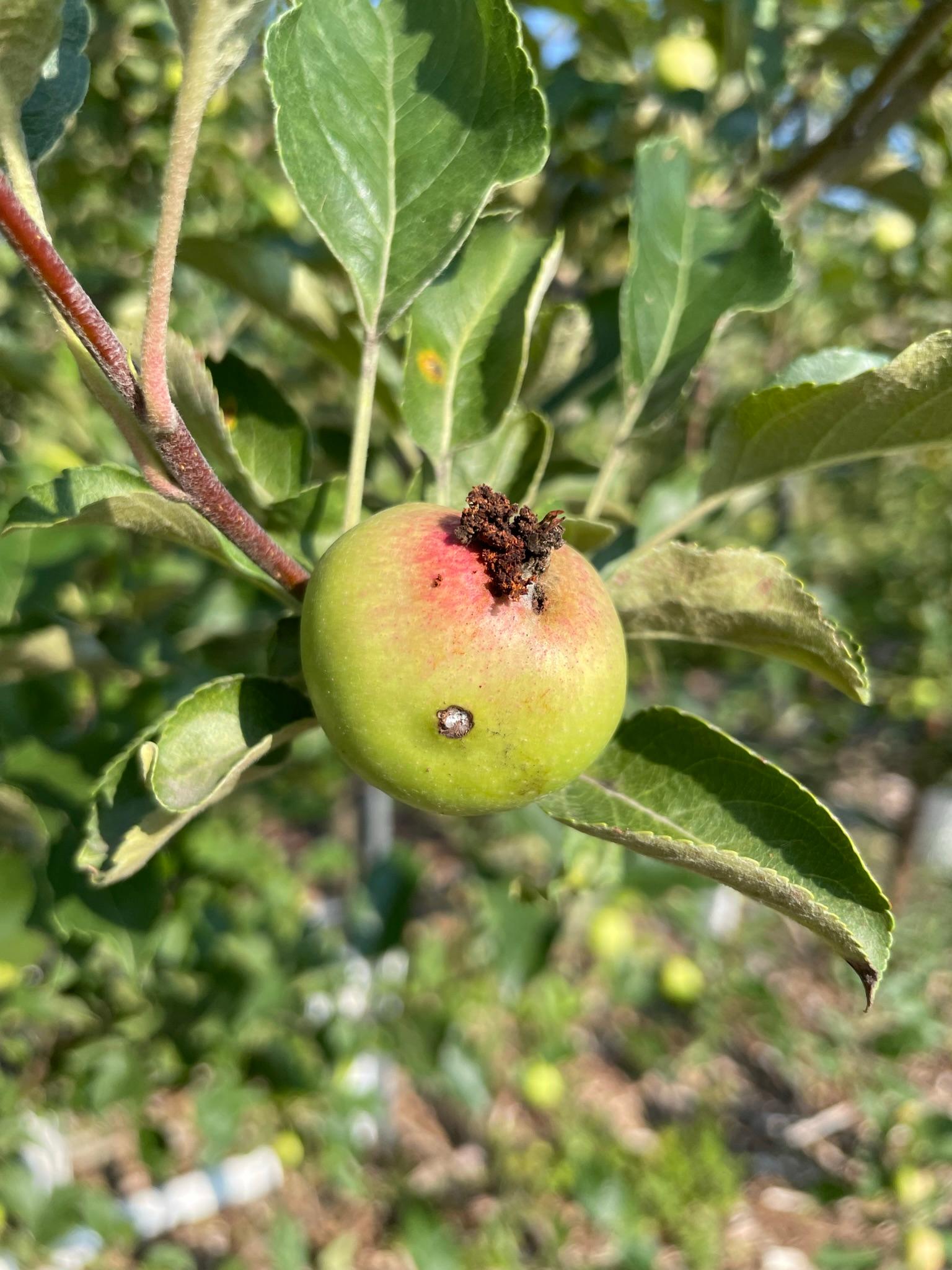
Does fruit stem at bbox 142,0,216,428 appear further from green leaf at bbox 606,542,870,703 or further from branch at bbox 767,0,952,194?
branch at bbox 767,0,952,194

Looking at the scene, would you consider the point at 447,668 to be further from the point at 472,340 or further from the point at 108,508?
the point at 472,340

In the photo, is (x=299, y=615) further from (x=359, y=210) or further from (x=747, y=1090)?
(x=747, y=1090)

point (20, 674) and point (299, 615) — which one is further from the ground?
point (299, 615)

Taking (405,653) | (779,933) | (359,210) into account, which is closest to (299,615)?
(405,653)

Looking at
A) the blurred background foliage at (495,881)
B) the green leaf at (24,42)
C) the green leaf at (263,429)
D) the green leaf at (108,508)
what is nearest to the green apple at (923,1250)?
the blurred background foliage at (495,881)

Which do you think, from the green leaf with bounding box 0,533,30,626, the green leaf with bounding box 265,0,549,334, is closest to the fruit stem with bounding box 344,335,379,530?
the green leaf with bounding box 265,0,549,334

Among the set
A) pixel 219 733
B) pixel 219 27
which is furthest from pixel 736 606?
pixel 219 27
